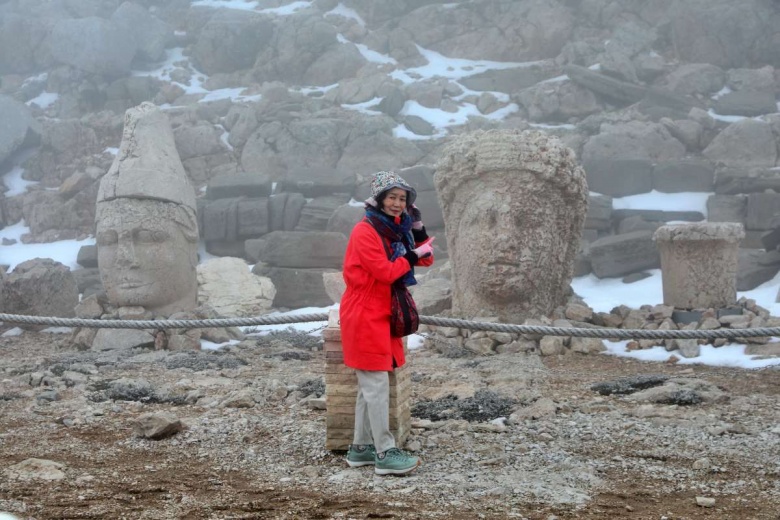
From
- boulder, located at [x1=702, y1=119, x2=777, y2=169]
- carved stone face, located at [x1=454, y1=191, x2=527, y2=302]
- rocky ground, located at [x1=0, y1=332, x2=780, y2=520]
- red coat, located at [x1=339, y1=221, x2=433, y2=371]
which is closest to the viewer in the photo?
rocky ground, located at [x1=0, y1=332, x2=780, y2=520]

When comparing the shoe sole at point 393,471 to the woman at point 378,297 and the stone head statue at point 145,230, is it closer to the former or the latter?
the woman at point 378,297

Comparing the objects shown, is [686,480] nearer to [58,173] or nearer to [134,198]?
[134,198]

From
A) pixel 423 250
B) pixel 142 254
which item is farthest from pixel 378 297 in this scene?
pixel 142 254

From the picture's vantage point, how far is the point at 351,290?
364cm

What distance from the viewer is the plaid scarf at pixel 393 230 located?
143 inches

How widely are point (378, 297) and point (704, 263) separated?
5460 millimetres

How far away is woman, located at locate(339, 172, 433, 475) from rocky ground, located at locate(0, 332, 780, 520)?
0.18 m

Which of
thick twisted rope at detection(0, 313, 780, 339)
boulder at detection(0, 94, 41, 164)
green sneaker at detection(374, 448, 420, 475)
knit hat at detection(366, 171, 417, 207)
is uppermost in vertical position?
boulder at detection(0, 94, 41, 164)

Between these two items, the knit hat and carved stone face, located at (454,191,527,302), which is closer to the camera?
the knit hat

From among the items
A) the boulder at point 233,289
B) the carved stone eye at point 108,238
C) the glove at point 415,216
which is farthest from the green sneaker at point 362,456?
the boulder at point 233,289

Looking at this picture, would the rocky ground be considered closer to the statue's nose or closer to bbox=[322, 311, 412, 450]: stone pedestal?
bbox=[322, 311, 412, 450]: stone pedestal

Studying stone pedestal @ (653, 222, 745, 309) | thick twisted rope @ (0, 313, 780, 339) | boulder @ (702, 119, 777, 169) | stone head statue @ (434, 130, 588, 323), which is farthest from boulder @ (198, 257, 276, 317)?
boulder @ (702, 119, 777, 169)

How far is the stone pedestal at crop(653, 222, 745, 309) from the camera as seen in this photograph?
8.06m

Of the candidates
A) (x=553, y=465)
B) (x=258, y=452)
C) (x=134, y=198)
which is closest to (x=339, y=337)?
(x=258, y=452)
